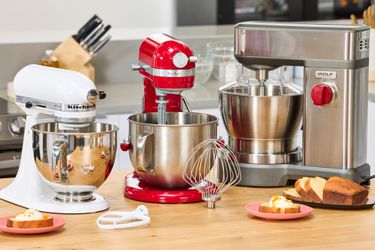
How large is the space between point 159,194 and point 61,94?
13.5 inches

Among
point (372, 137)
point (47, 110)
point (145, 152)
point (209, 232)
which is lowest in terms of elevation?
point (372, 137)

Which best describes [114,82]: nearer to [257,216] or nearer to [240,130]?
[240,130]

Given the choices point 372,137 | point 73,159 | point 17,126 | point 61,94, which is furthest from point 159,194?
point 372,137

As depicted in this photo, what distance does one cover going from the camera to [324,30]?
2.29 m

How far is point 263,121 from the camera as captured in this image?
2383mm

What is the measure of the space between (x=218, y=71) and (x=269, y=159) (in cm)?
190

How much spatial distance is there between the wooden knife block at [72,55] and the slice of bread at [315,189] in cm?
192

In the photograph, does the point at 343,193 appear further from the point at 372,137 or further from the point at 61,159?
the point at 372,137

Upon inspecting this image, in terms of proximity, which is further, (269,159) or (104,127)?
(269,159)

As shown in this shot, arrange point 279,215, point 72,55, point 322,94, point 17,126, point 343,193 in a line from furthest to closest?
point 72,55 → point 17,126 → point 322,94 → point 343,193 → point 279,215

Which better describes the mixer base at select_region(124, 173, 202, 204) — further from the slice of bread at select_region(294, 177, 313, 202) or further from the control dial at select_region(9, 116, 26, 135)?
the control dial at select_region(9, 116, 26, 135)

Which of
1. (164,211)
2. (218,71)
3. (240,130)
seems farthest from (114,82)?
(164,211)

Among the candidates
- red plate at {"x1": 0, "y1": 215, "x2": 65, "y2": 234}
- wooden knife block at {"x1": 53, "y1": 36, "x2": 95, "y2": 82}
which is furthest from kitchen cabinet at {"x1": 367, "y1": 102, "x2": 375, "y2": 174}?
red plate at {"x1": 0, "y1": 215, "x2": 65, "y2": 234}

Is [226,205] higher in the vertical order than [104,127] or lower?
lower
